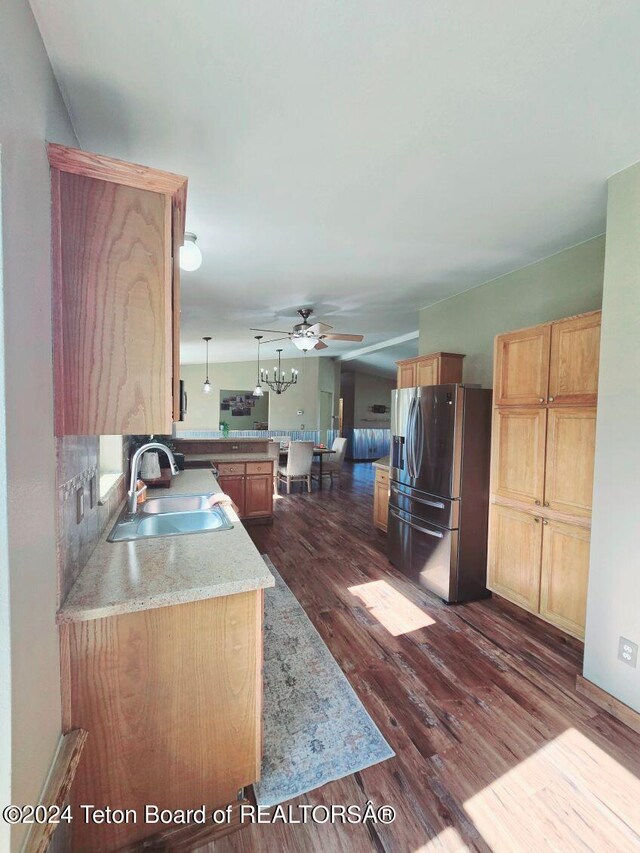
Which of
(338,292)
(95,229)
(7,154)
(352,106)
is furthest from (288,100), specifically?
(338,292)

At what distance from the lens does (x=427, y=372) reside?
3627 millimetres

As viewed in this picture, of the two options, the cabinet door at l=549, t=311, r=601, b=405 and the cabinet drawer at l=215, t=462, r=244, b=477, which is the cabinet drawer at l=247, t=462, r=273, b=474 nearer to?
the cabinet drawer at l=215, t=462, r=244, b=477

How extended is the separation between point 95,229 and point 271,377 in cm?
859

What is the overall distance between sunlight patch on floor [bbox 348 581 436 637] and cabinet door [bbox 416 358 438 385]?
1922mm

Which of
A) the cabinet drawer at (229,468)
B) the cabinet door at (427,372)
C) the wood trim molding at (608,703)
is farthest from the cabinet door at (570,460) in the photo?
the cabinet drawer at (229,468)

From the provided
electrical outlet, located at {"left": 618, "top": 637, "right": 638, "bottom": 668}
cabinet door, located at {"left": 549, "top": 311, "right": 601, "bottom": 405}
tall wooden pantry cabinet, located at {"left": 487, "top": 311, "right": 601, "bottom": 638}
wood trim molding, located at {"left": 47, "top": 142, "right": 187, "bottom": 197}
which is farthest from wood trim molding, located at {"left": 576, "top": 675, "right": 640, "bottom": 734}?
wood trim molding, located at {"left": 47, "top": 142, "right": 187, "bottom": 197}

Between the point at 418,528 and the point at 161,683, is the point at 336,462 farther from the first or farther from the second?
the point at 161,683

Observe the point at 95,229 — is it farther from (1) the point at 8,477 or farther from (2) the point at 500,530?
(2) the point at 500,530

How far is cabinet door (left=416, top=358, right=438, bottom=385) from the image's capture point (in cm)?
350

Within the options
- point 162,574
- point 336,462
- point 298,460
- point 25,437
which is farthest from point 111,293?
point 336,462

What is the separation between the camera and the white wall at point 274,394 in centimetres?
947

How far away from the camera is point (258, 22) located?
3.55ft

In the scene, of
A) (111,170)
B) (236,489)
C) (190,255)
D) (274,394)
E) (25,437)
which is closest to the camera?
(25,437)

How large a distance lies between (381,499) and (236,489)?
1.78 m
